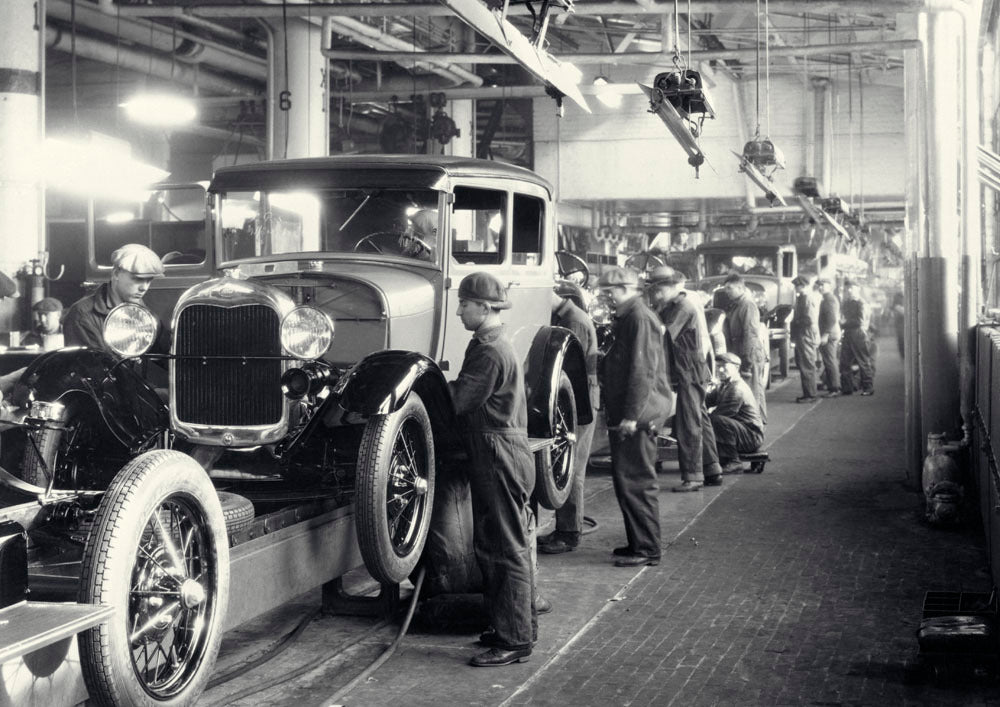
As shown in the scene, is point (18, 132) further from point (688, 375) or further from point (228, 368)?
point (228, 368)

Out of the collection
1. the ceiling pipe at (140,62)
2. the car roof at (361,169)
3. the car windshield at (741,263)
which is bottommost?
the car roof at (361,169)

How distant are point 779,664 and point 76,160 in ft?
32.3

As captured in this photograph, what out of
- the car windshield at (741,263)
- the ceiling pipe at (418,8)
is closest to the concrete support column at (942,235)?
the ceiling pipe at (418,8)

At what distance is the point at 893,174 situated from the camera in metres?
24.2

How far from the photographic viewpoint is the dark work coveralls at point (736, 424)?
35.6 ft

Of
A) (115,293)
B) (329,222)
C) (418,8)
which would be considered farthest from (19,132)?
(329,222)

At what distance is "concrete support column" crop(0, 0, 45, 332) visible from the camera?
427 inches

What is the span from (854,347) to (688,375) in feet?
32.5

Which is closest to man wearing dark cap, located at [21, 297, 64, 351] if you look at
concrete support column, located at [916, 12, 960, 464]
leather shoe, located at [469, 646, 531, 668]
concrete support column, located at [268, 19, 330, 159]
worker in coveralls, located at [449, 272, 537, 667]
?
concrete support column, located at [268, 19, 330, 159]

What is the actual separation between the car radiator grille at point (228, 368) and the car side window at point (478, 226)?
1.62 metres

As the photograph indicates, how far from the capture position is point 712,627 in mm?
5746

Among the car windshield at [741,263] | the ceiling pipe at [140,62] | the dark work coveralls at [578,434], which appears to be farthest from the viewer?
the car windshield at [741,263]

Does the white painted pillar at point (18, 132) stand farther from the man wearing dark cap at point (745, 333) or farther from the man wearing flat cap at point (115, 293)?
the man wearing dark cap at point (745, 333)

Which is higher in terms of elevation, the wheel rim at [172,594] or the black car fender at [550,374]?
the black car fender at [550,374]
